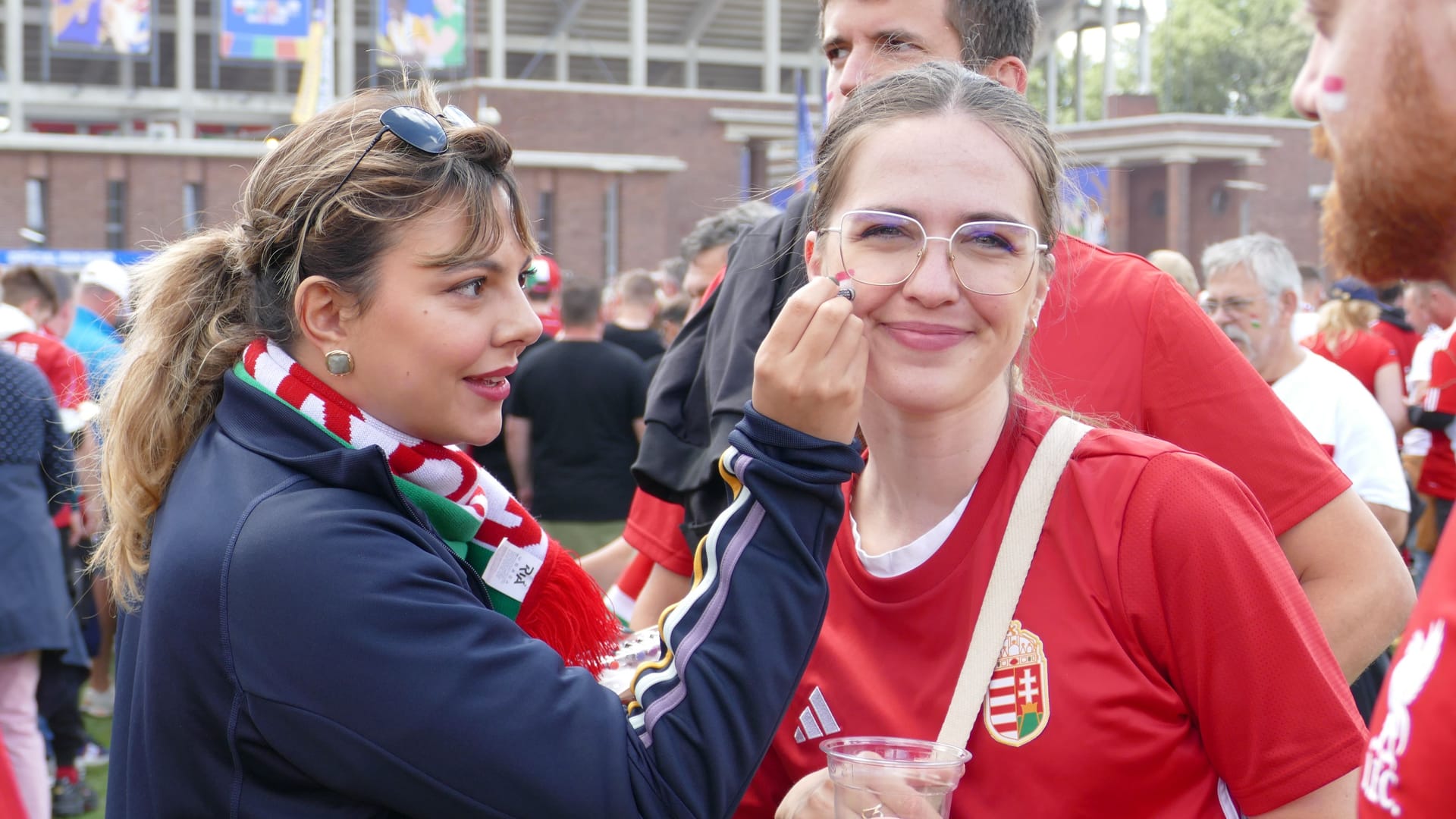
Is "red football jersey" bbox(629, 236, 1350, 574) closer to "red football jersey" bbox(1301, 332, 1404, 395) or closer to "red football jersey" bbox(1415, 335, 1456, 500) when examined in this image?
"red football jersey" bbox(1415, 335, 1456, 500)

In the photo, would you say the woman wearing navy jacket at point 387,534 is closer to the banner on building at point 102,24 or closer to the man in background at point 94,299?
the man in background at point 94,299

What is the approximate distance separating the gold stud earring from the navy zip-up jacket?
0.12m

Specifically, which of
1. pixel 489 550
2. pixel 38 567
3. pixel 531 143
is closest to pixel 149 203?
pixel 531 143

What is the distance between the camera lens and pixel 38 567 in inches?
205

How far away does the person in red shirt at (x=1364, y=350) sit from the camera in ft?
26.1

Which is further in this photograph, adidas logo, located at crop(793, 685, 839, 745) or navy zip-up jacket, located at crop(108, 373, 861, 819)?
adidas logo, located at crop(793, 685, 839, 745)

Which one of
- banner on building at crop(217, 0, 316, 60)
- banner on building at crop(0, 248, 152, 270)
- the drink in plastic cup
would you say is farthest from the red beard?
banner on building at crop(217, 0, 316, 60)

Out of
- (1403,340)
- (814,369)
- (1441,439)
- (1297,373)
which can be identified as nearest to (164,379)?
(814,369)

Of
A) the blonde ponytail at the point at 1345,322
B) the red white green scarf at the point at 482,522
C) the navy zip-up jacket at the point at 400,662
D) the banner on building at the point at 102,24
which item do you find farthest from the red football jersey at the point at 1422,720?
the banner on building at the point at 102,24

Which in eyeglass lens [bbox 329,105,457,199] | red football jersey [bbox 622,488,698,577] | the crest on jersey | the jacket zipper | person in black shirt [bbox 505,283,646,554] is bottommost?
person in black shirt [bbox 505,283,646,554]

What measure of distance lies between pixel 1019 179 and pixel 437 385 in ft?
3.12

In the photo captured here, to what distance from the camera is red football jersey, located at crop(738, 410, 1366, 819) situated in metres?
1.73

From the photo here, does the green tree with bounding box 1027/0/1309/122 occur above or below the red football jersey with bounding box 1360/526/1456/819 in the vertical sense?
above

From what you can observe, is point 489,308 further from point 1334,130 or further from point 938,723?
point 1334,130
